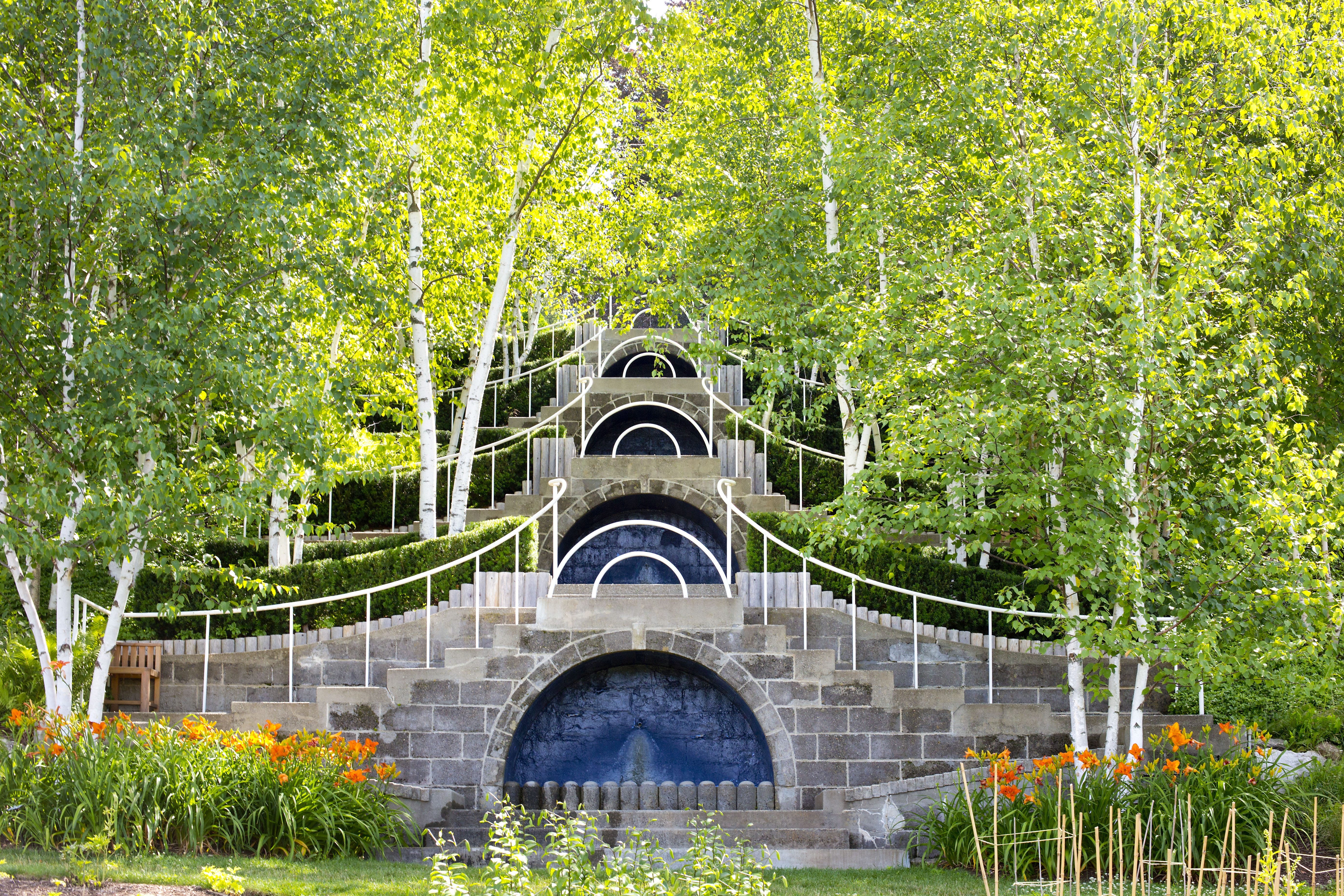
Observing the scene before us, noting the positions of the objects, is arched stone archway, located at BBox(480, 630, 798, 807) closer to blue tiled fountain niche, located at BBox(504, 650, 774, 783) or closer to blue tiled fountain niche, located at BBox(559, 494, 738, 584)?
blue tiled fountain niche, located at BBox(504, 650, 774, 783)

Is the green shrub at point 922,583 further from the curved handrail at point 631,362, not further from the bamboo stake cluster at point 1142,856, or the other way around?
the curved handrail at point 631,362

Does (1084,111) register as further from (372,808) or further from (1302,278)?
(372,808)

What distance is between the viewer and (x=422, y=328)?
1277 centimetres

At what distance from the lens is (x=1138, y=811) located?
7875 millimetres

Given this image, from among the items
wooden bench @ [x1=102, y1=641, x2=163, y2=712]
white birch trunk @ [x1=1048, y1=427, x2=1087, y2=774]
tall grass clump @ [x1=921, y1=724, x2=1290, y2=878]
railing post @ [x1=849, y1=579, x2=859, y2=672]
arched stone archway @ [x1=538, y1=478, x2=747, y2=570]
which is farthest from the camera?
arched stone archway @ [x1=538, y1=478, x2=747, y2=570]

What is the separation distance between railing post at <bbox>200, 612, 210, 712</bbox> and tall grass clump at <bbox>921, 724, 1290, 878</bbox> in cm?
622

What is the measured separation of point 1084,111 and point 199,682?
30.1 feet

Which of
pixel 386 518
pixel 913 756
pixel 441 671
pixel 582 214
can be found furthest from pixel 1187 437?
pixel 386 518

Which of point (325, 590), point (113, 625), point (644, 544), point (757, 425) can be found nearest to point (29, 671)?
point (113, 625)

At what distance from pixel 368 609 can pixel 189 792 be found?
297 cm

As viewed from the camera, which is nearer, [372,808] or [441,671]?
[372,808]

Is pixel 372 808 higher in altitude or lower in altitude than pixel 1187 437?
lower

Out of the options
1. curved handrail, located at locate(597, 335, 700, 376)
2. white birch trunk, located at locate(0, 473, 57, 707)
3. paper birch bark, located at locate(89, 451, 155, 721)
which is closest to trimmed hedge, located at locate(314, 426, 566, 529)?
curved handrail, located at locate(597, 335, 700, 376)

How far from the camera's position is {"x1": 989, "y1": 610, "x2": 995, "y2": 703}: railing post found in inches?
420
